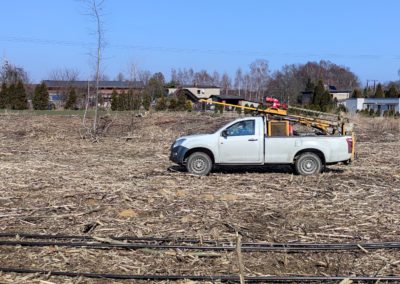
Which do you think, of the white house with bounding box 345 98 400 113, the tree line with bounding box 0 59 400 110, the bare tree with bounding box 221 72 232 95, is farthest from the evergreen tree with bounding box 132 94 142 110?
the bare tree with bounding box 221 72 232 95

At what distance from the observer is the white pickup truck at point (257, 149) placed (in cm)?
1427

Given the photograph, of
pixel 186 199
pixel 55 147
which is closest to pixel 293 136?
pixel 186 199

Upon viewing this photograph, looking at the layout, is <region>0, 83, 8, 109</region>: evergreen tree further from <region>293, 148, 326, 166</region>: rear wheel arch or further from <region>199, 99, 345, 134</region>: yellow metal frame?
<region>293, 148, 326, 166</region>: rear wheel arch

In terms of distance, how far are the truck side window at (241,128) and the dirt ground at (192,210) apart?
3.82ft

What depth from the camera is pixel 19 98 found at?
5262 centimetres

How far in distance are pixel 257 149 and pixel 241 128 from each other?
72 cm

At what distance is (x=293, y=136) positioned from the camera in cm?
1441

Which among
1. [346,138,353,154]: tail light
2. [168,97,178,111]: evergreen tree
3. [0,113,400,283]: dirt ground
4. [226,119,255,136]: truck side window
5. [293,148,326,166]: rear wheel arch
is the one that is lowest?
[0,113,400,283]: dirt ground

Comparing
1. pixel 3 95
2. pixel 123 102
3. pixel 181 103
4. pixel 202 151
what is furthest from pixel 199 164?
pixel 3 95

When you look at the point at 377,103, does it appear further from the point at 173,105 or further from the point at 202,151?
the point at 202,151

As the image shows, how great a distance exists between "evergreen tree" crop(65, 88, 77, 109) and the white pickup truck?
4206cm

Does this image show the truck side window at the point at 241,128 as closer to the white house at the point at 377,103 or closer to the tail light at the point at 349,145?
the tail light at the point at 349,145

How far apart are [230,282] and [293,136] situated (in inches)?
347

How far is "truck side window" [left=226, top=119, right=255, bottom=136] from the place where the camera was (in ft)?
47.0
